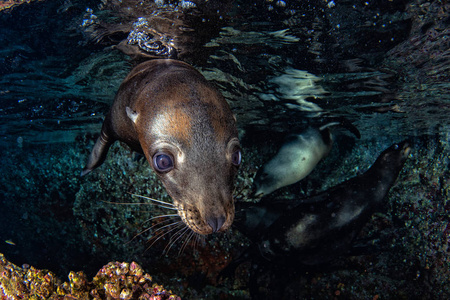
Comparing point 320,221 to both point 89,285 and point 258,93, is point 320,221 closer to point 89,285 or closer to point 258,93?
point 258,93

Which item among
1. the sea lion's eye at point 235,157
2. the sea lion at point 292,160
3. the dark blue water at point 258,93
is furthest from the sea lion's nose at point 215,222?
the sea lion at point 292,160

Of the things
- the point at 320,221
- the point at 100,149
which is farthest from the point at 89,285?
the point at 320,221

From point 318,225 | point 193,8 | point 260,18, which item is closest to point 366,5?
point 260,18

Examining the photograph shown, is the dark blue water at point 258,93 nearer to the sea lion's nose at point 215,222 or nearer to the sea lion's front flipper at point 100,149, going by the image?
the sea lion's front flipper at point 100,149

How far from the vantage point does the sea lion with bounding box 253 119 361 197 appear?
A: 22.0 ft

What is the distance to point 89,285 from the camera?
325cm

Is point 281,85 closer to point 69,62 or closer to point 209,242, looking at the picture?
point 209,242

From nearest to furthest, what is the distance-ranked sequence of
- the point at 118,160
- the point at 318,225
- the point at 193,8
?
the point at 193,8, the point at 318,225, the point at 118,160

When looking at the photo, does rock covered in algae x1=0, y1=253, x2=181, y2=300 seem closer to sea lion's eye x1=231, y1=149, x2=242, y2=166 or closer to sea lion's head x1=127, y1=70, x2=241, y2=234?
sea lion's head x1=127, y1=70, x2=241, y2=234

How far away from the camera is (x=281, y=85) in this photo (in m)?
6.77

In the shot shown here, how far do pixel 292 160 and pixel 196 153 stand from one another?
505cm

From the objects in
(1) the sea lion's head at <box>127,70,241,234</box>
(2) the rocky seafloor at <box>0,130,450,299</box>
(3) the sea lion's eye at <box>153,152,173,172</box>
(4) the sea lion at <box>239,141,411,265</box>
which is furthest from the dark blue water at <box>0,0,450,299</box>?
(3) the sea lion's eye at <box>153,152,173,172</box>

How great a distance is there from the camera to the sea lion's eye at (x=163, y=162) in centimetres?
246

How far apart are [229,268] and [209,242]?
86 centimetres
